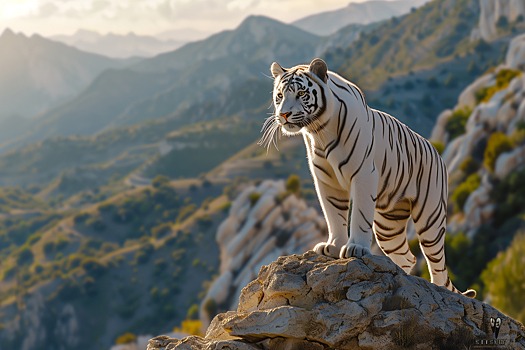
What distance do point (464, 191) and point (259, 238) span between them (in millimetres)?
25424

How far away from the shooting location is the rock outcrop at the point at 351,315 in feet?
28.7

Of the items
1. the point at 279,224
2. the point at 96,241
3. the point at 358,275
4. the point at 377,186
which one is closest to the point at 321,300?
the point at 358,275

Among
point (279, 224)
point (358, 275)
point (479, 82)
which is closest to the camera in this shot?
point (358, 275)

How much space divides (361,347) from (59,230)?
149111mm

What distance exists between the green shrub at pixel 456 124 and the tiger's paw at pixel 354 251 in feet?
234

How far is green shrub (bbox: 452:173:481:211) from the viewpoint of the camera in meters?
58.4

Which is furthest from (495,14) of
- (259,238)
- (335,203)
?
(335,203)

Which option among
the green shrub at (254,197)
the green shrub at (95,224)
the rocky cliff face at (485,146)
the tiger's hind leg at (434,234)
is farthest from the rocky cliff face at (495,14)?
the tiger's hind leg at (434,234)

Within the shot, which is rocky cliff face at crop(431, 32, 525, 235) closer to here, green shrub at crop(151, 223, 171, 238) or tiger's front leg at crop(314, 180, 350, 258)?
tiger's front leg at crop(314, 180, 350, 258)

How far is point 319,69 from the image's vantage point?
31.3 ft

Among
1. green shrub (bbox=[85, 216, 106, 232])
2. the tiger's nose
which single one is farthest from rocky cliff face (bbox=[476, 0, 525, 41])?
the tiger's nose

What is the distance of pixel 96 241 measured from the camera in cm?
14238

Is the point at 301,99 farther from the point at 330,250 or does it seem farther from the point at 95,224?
the point at 95,224

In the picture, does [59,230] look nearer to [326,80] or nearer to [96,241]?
[96,241]
